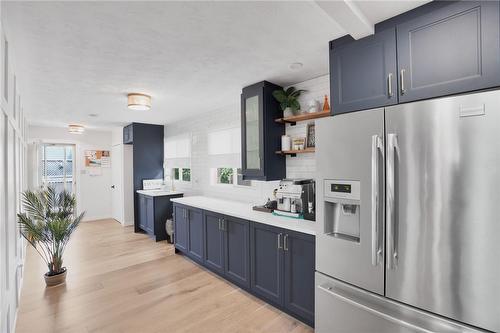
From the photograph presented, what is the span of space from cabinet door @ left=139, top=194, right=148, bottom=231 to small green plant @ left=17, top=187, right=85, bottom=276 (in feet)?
6.65

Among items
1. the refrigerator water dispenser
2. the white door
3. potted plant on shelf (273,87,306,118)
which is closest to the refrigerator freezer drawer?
the refrigerator water dispenser

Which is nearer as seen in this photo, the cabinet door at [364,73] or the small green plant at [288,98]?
the cabinet door at [364,73]

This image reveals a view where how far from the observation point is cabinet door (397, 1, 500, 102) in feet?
4.35

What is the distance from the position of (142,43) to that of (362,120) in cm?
178

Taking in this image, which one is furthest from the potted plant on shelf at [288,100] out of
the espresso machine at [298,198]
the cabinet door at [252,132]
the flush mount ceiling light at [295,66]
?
the espresso machine at [298,198]

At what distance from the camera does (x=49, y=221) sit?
2.95 meters

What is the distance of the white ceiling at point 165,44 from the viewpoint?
5.20ft

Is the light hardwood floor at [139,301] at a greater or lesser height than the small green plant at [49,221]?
lesser

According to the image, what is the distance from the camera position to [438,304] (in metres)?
1.37

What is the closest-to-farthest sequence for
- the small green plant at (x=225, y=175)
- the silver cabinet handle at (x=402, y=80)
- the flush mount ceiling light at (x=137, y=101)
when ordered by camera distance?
the silver cabinet handle at (x=402, y=80)
the flush mount ceiling light at (x=137, y=101)
the small green plant at (x=225, y=175)

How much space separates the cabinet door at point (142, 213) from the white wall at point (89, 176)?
2042 mm

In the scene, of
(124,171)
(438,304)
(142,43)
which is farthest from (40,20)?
(124,171)

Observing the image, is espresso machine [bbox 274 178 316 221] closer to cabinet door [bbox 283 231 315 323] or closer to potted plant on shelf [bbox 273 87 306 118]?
cabinet door [bbox 283 231 315 323]

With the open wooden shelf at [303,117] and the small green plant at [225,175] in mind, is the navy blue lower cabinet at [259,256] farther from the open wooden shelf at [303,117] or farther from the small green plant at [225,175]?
the open wooden shelf at [303,117]
